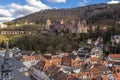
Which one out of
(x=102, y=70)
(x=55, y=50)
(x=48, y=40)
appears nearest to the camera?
(x=102, y=70)

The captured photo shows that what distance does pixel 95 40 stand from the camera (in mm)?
92250

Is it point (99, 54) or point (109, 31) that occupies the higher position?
point (109, 31)

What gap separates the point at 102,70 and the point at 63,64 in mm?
12663

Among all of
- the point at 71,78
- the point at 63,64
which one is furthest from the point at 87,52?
the point at 71,78

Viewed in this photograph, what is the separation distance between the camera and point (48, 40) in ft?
292

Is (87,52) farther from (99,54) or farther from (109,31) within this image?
(109,31)

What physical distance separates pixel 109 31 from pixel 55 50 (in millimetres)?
21606


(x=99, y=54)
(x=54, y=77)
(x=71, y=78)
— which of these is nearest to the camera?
(x=71, y=78)

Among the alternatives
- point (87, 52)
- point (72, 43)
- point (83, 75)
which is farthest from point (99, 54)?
point (83, 75)

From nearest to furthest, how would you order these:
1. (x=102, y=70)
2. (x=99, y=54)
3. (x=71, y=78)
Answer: (x=71, y=78) → (x=102, y=70) → (x=99, y=54)

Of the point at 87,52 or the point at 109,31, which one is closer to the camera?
the point at 87,52

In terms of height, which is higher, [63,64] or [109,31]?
[109,31]

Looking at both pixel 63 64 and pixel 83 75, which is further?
pixel 63 64

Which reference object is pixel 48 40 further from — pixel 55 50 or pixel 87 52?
pixel 87 52
